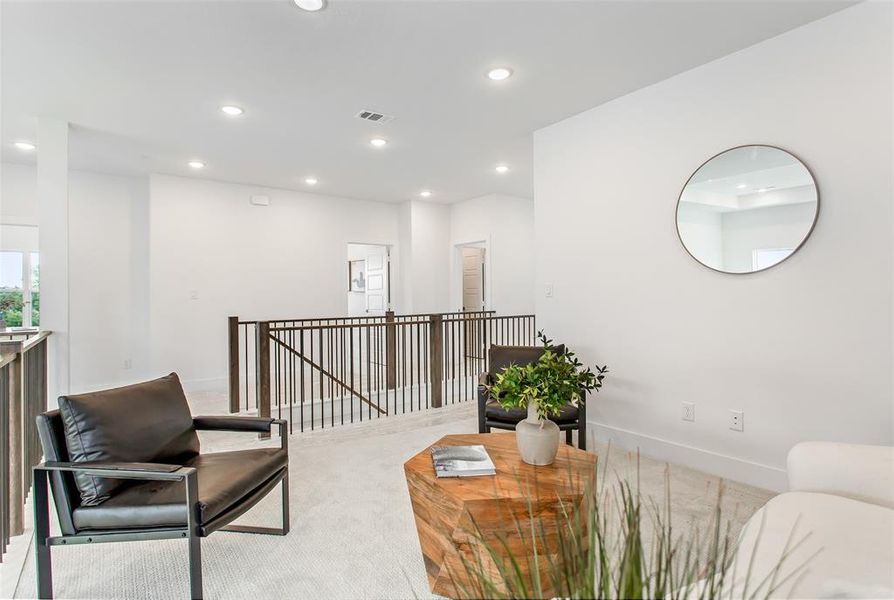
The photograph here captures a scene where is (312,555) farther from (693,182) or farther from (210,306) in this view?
(210,306)

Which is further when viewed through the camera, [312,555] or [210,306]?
[210,306]

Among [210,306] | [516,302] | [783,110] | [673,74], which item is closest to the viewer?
[783,110]

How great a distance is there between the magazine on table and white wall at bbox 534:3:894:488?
1.72 m

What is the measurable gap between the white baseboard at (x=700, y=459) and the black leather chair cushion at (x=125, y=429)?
6.55 feet

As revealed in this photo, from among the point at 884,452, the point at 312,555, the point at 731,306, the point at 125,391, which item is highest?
the point at 731,306

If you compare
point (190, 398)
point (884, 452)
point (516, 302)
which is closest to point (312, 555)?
point (884, 452)

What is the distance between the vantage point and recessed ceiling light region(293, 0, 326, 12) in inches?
91.3

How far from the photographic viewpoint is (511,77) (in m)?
3.13

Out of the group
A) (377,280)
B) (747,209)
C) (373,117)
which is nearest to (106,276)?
(377,280)

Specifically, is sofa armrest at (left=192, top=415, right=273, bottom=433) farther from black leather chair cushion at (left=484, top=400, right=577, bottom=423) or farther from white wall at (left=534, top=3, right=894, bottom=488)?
white wall at (left=534, top=3, right=894, bottom=488)

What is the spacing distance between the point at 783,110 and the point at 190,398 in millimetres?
5980

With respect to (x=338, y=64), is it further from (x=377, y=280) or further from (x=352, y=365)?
(x=377, y=280)

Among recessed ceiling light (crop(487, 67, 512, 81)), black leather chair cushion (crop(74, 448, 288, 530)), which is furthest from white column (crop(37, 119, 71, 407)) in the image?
recessed ceiling light (crop(487, 67, 512, 81))

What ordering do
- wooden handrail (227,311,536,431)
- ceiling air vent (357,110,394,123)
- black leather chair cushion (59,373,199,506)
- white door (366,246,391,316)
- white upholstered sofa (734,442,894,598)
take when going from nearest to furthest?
white upholstered sofa (734,442,894,598) → black leather chair cushion (59,373,199,506) → ceiling air vent (357,110,394,123) → wooden handrail (227,311,536,431) → white door (366,246,391,316)
